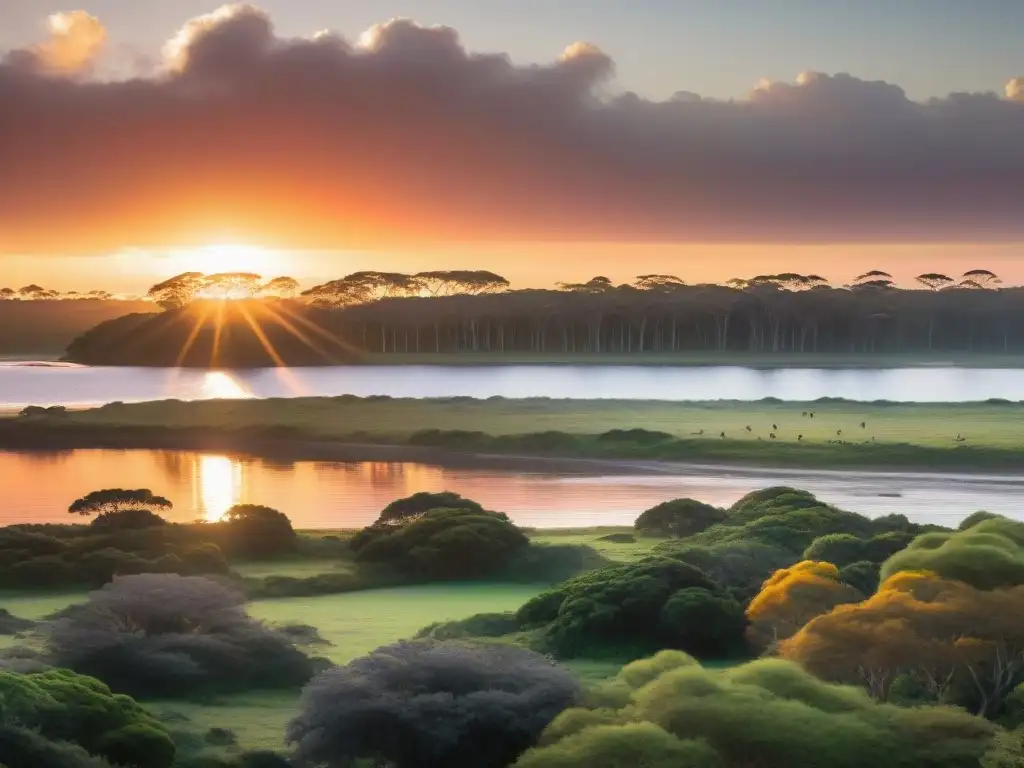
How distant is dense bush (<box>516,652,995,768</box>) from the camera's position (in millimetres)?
16156

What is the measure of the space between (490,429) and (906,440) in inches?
1006

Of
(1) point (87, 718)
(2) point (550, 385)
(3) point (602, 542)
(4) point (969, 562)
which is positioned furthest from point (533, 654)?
(2) point (550, 385)

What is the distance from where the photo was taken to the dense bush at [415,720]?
59.9 ft

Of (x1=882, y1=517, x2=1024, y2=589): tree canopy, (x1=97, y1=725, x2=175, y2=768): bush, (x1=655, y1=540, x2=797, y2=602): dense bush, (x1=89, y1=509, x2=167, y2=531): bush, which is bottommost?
(x1=89, y1=509, x2=167, y2=531): bush

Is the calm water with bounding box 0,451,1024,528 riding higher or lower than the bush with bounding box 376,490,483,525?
lower

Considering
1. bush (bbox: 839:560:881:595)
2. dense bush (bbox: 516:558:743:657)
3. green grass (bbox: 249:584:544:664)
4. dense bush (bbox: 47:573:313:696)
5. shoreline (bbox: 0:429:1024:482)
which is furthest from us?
shoreline (bbox: 0:429:1024:482)

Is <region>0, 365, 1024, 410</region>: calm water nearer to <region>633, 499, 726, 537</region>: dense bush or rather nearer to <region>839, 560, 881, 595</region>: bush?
<region>633, 499, 726, 537</region>: dense bush

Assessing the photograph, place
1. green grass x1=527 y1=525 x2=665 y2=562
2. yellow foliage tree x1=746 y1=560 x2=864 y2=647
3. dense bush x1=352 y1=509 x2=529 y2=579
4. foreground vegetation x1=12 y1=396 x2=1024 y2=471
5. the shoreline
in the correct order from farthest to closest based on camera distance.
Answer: foreground vegetation x1=12 y1=396 x2=1024 y2=471
the shoreline
dense bush x1=352 y1=509 x2=529 y2=579
green grass x1=527 y1=525 x2=665 y2=562
yellow foliage tree x1=746 y1=560 x2=864 y2=647

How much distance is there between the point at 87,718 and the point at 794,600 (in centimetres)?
1231

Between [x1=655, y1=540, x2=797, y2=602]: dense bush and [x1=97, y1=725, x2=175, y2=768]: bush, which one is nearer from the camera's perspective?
[x1=97, y1=725, x2=175, y2=768]: bush

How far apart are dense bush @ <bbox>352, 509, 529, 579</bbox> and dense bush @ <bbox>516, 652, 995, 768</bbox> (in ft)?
63.7

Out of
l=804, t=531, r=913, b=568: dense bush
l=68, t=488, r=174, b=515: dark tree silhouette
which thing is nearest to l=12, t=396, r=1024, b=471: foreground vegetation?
l=68, t=488, r=174, b=515: dark tree silhouette

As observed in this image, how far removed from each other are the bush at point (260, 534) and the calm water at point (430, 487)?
7.59m

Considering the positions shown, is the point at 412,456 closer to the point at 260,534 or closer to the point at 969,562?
the point at 260,534
